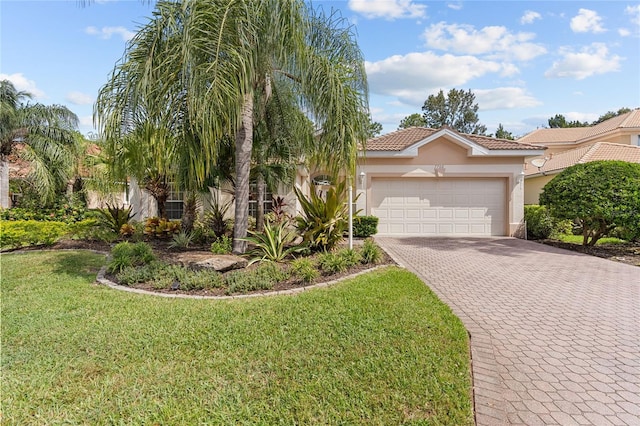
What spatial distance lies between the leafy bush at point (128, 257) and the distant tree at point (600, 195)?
1349 centimetres

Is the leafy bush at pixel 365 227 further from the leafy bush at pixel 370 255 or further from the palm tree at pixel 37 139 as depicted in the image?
the palm tree at pixel 37 139

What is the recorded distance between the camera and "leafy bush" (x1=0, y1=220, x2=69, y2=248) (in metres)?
10.3

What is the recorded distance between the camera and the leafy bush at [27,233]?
405 inches

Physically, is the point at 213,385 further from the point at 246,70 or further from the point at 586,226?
the point at 586,226

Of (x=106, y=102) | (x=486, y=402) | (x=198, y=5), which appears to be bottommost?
(x=486, y=402)

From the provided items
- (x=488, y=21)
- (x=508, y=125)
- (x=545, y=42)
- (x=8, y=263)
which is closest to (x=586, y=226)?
(x=545, y=42)

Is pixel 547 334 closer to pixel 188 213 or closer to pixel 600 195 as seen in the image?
pixel 600 195

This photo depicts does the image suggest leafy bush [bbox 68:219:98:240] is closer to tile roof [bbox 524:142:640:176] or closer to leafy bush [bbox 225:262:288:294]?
leafy bush [bbox 225:262:288:294]

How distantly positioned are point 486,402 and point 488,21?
1408 cm

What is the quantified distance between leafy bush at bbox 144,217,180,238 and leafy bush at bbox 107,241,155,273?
3.97 metres

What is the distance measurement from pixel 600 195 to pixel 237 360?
41.0ft

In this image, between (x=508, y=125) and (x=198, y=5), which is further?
(x=508, y=125)

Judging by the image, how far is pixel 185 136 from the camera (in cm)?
702

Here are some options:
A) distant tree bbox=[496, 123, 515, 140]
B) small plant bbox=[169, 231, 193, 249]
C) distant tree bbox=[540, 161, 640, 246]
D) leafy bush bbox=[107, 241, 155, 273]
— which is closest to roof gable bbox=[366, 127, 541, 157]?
distant tree bbox=[540, 161, 640, 246]
